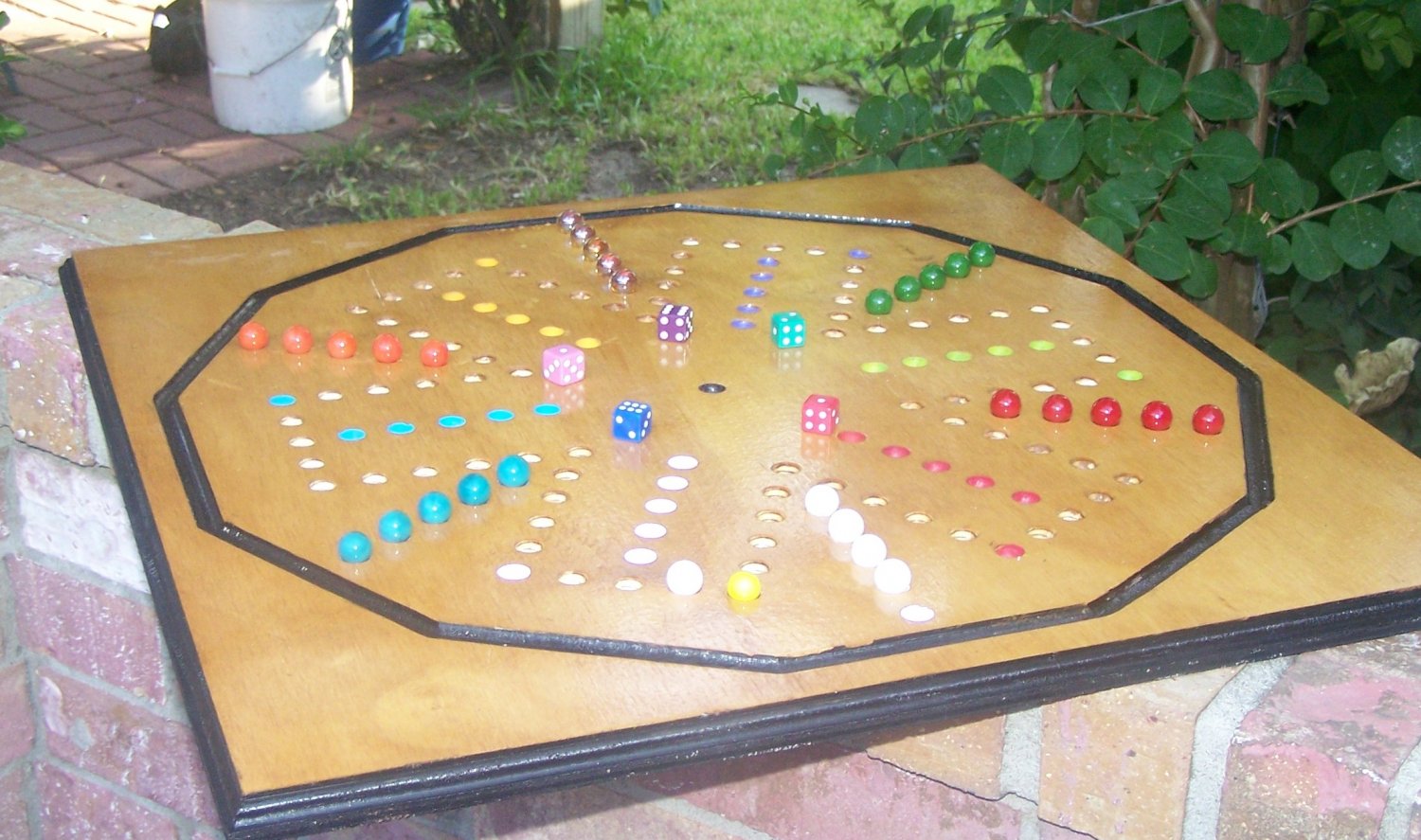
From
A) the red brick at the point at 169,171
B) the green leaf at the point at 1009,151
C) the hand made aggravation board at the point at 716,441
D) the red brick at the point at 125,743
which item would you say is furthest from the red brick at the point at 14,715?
the red brick at the point at 169,171

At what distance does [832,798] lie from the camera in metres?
1.33

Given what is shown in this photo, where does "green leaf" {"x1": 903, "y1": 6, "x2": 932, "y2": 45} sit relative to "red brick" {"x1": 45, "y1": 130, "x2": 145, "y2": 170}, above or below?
above

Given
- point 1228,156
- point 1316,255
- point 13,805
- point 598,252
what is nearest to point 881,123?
point 1228,156

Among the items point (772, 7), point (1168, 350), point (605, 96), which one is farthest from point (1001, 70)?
point (772, 7)

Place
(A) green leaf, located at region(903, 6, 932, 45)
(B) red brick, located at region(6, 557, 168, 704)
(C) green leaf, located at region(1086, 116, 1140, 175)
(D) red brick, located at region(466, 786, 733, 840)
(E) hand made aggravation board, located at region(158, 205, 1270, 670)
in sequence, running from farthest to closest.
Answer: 1. (A) green leaf, located at region(903, 6, 932, 45)
2. (C) green leaf, located at region(1086, 116, 1140, 175)
3. (B) red brick, located at region(6, 557, 168, 704)
4. (D) red brick, located at region(466, 786, 733, 840)
5. (E) hand made aggravation board, located at region(158, 205, 1270, 670)

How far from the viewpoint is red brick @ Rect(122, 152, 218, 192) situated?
3410 mm

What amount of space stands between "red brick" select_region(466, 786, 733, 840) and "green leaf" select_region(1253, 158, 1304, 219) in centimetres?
112

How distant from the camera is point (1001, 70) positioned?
2.07 m

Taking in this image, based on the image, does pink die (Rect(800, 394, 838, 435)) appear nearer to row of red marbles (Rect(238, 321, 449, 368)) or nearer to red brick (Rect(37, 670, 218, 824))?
row of red marbles (Rect(238, 321, 449, 368))

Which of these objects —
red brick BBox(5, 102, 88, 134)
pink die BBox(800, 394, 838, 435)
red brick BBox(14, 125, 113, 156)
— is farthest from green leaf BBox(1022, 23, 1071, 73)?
red brick BBox(5, 102, 88, 134)

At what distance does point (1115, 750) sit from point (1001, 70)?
4.04 feet

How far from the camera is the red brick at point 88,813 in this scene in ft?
6.20

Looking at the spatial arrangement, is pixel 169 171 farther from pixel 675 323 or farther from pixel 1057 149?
pixel 675 323

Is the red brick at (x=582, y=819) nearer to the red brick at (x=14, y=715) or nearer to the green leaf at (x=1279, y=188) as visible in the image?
the red brick at (x=14, y=715)
